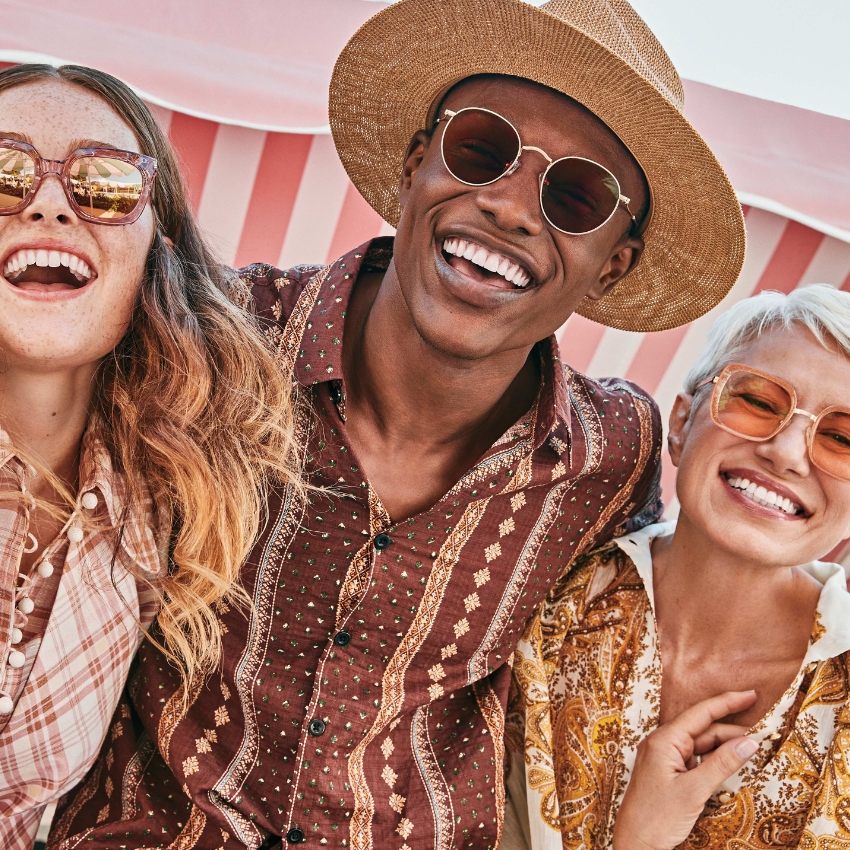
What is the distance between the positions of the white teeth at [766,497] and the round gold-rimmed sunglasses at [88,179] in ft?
4.15

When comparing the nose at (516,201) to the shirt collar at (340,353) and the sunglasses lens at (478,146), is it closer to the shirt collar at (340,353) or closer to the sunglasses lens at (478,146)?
the sunglasses lens at (478,146)

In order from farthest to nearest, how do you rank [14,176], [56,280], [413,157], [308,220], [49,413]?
[308,220] < [413,157] < [49,413] < [56,280] < [14,176]

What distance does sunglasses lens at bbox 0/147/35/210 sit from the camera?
4.63 ft

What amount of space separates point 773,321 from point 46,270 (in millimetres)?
1431

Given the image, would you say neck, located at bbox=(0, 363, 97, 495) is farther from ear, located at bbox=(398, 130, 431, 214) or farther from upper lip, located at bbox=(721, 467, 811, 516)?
upper lip, located at bbox=(721, 467, 811, 516)

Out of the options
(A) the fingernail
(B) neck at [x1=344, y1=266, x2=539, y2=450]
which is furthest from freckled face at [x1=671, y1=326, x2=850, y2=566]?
(B) neck at [x1=344, y1=266, x2=539, y2=450]

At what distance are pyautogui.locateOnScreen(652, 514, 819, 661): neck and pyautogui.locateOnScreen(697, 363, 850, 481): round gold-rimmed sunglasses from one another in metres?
0.26

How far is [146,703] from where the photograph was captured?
6.49 ft

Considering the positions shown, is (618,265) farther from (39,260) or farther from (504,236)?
(39,260)

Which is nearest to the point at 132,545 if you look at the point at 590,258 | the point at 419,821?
the point at 419,821

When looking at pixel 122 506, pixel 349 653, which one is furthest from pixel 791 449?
pixel 122 506

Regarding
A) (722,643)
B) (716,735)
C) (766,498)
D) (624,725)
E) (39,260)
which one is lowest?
(624,725)

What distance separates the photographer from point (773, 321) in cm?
188

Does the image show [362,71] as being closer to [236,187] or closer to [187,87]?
[187,87]
